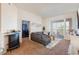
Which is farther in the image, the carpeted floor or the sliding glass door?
the sliding glass door

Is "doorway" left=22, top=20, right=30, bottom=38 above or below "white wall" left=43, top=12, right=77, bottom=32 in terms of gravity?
below

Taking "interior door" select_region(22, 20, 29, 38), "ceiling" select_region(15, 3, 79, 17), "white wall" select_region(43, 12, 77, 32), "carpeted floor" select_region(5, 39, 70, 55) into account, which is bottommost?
"carpeted floor" select_region(5, 39, 70, 55)

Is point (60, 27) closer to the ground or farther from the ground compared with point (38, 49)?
farther from the ground

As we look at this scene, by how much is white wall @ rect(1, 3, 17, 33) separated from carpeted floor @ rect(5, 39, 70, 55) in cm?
39

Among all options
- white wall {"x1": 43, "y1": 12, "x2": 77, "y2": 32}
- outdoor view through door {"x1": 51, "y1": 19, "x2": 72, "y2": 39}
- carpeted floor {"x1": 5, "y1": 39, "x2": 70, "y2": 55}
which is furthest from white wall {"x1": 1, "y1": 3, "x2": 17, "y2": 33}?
outdoor view through door {"x1": 51, "y1": 19, "x2": 72, "y2": 39}

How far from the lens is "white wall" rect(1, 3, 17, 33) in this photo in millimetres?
1845

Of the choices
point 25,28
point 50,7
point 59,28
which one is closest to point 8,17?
point 25,28

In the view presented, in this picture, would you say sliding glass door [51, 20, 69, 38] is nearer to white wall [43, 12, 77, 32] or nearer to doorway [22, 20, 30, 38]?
white wall [43, 12, 77, 32]

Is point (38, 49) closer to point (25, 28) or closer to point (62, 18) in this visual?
point (25, 28)

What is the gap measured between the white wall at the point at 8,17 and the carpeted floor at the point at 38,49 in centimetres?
39

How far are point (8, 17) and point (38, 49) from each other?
2.75 feet

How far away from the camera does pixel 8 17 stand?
1.89 m

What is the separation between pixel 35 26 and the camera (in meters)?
2.07

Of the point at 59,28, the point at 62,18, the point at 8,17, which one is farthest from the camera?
the point at 59,28
